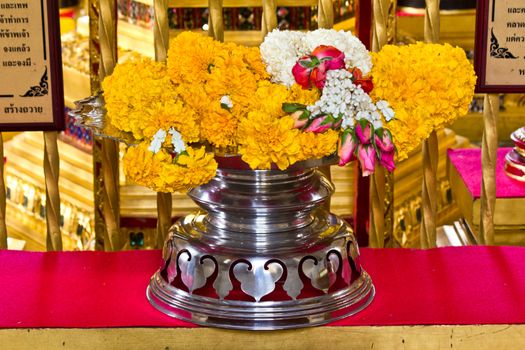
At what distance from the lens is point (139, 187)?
2.96 meters

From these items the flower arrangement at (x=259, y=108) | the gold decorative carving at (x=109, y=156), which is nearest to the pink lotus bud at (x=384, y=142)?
the flower arrangement at (x=259, y=108)

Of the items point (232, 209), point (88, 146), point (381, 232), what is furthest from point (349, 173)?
point (232, 209)

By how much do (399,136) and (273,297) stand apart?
270 millimetres

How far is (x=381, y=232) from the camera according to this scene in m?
1.95

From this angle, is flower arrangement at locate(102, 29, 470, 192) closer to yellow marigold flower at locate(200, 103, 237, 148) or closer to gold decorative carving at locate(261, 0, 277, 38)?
yellow marigold flower at locate(200, 103, 237, 148)

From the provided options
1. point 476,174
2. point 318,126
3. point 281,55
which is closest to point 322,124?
point 318,126

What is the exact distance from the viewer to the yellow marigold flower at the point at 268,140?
1.44 metres

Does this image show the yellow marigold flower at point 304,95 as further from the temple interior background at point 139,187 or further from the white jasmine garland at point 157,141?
the temple interior background at point 139,187

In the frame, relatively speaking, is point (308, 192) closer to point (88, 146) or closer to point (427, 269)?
point (427, 269)

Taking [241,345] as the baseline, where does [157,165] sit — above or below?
above

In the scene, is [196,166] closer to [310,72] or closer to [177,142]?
[177,142]

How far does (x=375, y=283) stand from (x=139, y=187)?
4.45ft

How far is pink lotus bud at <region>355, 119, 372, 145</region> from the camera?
1.46 m

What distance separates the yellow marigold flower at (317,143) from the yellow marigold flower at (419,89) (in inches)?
3.2
